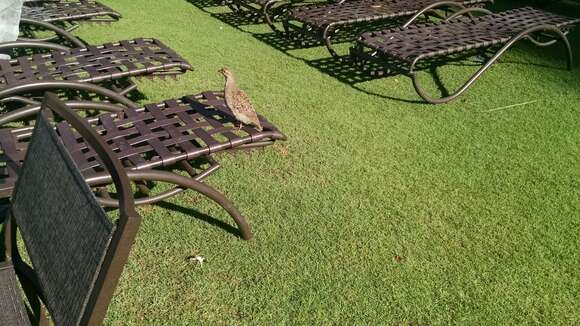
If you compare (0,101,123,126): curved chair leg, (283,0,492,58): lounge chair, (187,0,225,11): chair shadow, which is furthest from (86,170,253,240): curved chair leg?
(187,0,225,11): chair shadow

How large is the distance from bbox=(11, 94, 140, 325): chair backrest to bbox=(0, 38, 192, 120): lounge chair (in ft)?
5.12

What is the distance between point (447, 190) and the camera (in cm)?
340

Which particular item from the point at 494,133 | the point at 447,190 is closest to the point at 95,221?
the point at 447,190

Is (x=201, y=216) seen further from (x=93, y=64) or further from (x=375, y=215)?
(x=93, y=64)

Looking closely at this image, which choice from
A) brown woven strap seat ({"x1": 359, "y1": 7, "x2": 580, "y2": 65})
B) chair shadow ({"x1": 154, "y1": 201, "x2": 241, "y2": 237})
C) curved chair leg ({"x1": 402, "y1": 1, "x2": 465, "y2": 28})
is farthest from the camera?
curved chair leg ({"x1": 402, "y1": 1, "x2": 465, "y2": 28})

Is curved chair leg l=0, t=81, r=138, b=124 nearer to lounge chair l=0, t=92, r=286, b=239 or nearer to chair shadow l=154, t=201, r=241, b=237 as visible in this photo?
lounge chair l=0, t=92, r=286, b=239

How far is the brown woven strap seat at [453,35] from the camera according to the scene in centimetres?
457

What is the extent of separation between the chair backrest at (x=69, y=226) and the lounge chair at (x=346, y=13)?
161 inches

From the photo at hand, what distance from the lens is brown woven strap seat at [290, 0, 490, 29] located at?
5.39 m

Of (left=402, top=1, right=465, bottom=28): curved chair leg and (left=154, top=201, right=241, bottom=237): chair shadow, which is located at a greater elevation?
(left=402, top=1, right=465, bottom=28): curved chair leg

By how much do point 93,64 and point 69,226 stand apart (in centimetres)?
262

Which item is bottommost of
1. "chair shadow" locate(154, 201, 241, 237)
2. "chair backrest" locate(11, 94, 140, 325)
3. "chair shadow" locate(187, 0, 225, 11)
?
"chair shadow" locate(154, 201, 241, 237)

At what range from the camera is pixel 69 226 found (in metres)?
1.30

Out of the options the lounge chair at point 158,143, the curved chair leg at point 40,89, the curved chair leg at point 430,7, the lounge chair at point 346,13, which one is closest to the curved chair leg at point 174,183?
the lounge chair at point 158,143
